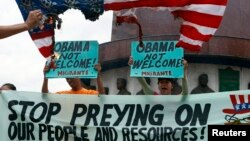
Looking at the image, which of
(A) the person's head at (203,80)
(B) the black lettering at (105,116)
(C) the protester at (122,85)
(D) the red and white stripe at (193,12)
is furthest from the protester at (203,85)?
(B) the black lettering at (105,116)

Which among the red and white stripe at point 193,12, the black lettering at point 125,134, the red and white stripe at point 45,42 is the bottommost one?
the black lettering at point 125,134

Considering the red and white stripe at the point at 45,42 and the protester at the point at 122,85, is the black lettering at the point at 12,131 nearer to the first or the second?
the red and white stripe at the point at 45,42

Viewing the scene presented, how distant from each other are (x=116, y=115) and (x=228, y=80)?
36.3 feet

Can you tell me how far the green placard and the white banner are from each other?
10191mm

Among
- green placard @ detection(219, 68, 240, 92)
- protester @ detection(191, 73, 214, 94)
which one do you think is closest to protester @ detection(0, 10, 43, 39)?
protester @ detection(191, 73, 214, 94)

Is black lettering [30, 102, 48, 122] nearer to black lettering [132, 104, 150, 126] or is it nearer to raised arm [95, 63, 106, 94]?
raised arm [95, 63, 106, 94]

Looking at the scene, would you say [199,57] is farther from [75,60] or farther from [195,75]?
[75,60]

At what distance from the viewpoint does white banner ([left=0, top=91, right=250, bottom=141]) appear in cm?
674

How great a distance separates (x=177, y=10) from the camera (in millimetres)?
7188

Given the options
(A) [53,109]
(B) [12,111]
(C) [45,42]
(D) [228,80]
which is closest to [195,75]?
(D) [228,80]

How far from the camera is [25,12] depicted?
24.1 feet

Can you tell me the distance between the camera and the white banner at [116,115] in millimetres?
6738

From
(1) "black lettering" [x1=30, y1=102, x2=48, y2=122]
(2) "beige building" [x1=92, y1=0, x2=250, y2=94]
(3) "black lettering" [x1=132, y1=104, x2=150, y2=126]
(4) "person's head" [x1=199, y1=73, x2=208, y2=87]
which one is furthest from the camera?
(2) "beige building" [x1=92, y1=0, x2=250, y2=94]

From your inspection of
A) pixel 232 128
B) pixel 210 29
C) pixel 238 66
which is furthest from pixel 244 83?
pixel 232 128
